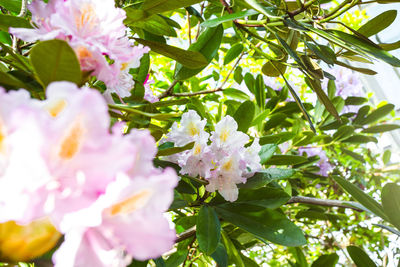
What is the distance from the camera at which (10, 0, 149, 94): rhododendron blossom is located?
36 cm

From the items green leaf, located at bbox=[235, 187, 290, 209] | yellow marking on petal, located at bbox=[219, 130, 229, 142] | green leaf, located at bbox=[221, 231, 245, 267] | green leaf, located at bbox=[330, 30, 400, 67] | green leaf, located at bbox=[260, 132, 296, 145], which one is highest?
green leaf, located at bbox=[330, 30, 400, 67]

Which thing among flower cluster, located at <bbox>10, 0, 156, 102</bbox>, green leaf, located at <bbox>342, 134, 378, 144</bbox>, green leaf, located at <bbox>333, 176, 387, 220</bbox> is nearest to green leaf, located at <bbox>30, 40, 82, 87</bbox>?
flower cluster, located at <bbox>10, 0, 156, 102</bbox>

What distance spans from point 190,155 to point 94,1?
1.20 ft

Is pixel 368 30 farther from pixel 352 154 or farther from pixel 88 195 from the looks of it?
pixel 352 154

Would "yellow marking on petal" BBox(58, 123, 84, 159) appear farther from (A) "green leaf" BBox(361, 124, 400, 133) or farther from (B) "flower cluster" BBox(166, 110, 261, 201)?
(A) "green leaf" BBox(361, 124, 400, 133)

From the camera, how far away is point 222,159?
709 millimetres

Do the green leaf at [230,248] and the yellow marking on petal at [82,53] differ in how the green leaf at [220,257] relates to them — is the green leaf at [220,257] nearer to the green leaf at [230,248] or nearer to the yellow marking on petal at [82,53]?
the green leaf at [230,248]

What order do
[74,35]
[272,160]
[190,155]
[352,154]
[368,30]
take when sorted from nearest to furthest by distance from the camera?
[74,35], [190,155], [368,30], [272,160], [352,154]

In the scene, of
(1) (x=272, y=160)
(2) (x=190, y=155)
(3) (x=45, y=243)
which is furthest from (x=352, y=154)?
A: (3) (x=45, y=243)

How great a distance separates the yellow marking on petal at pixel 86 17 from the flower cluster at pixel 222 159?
36 cm

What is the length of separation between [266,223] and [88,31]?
1.50ft

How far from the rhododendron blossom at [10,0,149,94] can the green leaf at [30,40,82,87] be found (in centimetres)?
3

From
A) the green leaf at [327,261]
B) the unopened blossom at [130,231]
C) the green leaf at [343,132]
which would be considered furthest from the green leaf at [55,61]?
the green leaf at [343,132]

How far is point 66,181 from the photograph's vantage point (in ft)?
0.76
